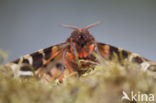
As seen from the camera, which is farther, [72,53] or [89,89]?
[72,53]

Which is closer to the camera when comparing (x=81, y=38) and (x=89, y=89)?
(x=89, y=89)

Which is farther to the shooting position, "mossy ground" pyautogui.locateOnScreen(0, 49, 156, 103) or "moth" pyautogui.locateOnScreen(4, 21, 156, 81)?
"moth" pyautogui.locateOnScreen(4, 21, 156, 81)

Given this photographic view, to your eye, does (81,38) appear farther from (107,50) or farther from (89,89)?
(89,89)

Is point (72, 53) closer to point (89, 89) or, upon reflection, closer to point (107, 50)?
point (107, 50)

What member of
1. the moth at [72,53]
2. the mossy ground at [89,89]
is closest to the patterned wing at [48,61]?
the moth at [72,53]

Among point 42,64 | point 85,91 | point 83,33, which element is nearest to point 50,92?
point 85,91

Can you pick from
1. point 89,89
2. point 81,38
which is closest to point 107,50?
point 81,38

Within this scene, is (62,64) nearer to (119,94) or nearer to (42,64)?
(42,64)

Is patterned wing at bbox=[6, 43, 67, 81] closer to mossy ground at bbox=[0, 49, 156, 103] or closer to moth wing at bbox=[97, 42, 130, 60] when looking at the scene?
moth wing at bbox=[97, 42, 130, 60]

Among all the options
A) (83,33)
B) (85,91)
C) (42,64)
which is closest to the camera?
(85,91)

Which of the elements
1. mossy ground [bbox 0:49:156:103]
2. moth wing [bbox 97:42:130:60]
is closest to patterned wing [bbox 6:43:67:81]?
moth wing [bbox 97:42:130:60]

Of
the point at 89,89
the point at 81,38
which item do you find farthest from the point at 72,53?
the point at 89,89
